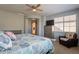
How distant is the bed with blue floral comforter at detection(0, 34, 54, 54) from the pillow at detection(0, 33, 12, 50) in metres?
0.06

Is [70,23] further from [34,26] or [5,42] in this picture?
[5,42]

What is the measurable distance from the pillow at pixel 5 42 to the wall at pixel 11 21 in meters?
0.16

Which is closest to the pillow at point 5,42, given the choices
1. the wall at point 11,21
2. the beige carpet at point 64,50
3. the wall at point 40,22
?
the wall at point 11,21

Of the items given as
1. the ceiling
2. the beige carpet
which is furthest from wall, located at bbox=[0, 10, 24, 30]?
the beige carpet

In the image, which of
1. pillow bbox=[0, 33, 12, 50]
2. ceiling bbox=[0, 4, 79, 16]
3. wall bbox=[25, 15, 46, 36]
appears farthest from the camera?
wall bbox=[25, 15, 46, 36]

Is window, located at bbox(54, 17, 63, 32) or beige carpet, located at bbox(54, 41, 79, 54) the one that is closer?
beige carpet, located at bbox(54, 41, 79, 54)

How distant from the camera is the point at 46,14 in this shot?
A: 180cm

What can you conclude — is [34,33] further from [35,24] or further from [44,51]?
[44,51]

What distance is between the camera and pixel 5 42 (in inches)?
61.1

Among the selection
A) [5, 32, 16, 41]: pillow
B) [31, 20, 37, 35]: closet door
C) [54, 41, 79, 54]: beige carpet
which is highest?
[31, 20, 37, 35]: closet door

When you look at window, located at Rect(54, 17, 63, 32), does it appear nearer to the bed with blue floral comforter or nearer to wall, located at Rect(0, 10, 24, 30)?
the bed with blue floral comforter

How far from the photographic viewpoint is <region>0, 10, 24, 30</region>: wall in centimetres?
170

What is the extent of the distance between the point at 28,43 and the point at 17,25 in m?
0.39
